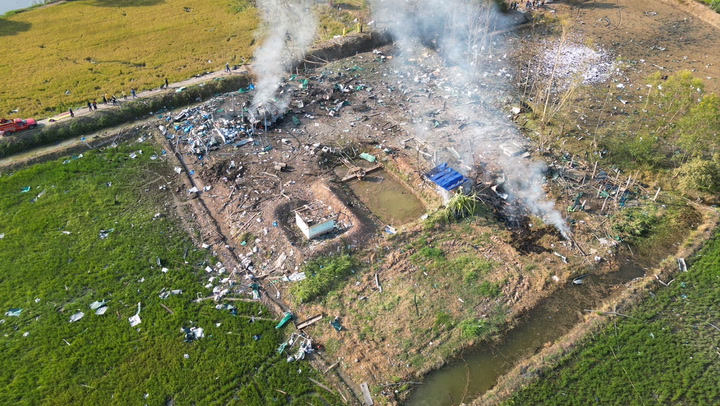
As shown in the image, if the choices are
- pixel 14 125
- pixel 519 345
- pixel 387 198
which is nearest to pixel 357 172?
pixel 387 198

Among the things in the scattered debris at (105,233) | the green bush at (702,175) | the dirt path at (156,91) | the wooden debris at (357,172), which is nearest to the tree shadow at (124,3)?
the dirt path at (156,91)

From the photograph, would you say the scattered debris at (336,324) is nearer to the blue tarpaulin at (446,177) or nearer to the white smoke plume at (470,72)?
the blue tarpaulin at (446,177)

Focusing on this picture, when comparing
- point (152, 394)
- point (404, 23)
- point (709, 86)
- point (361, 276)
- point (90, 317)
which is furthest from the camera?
point (404, 23)

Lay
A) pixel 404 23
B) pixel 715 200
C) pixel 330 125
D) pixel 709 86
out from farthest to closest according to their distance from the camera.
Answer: pixel 404 23 < pixel 709 86 < pixel 330 125 < pixel 715 200

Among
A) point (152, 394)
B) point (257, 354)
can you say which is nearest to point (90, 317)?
point (152, 394)

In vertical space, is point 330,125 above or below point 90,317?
above

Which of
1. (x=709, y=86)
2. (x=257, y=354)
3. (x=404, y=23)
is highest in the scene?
(x=404, y=23)

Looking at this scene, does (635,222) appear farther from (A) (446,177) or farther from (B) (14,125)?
(B) (14,125)

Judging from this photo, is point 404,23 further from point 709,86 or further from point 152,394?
point 152,394
